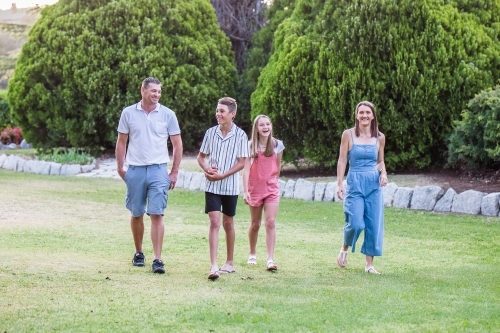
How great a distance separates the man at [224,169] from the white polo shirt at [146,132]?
46 cm

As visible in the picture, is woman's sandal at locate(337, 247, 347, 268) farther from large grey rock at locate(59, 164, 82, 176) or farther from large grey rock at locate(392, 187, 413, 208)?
large grey rock at locate(59, 164, 82, 176)

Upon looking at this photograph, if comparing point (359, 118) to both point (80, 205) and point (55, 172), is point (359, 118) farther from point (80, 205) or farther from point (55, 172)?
point (55, 172)

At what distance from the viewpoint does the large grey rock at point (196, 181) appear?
17.3 m

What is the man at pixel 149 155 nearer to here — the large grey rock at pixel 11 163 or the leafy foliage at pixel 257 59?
the large grey rock at pixel 11 163

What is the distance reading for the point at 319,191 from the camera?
15172 millimetres

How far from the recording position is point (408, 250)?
10.0 m

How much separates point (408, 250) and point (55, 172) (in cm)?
1262

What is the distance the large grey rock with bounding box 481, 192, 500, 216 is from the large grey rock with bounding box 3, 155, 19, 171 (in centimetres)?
1318

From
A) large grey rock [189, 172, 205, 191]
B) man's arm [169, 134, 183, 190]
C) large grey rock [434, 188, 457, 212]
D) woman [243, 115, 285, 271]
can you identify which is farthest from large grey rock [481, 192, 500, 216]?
large grey rock [189, 172, 205, 191]

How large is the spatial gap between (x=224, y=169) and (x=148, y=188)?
82 cm

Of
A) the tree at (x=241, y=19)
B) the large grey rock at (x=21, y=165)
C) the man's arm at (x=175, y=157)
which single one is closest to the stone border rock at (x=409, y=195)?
the large grey rock at (x=21, y=165)

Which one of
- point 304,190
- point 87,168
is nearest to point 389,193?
point 304,190

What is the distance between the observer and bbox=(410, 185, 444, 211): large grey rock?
1355 cm

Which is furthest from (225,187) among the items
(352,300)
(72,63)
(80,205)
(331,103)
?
(72,63)
